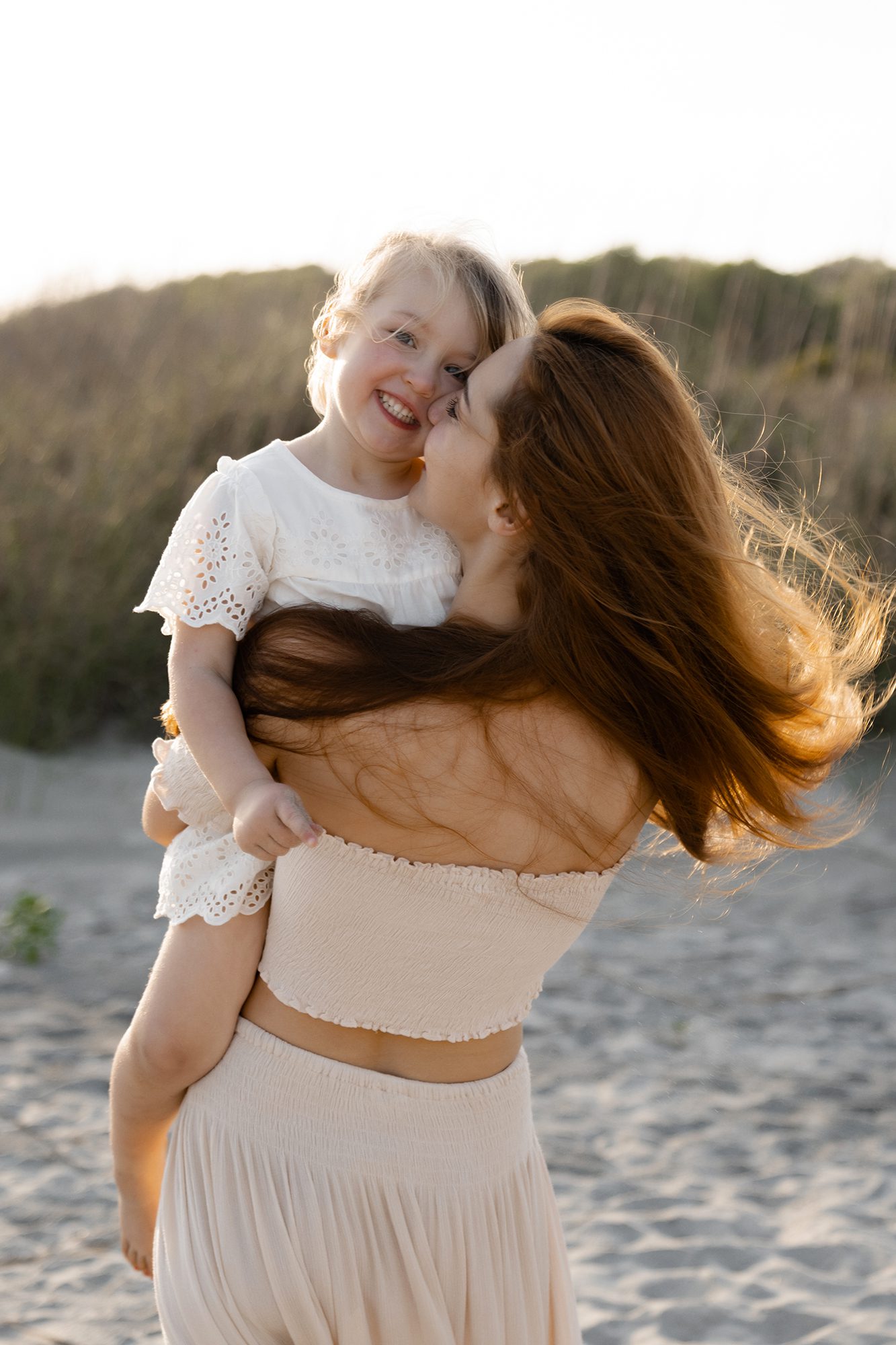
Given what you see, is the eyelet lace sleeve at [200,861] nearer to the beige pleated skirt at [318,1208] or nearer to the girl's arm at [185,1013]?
the girl's arm at [185,1013]

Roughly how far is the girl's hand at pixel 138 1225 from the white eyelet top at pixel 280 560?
29.6 inches

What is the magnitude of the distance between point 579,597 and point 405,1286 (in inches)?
31.4

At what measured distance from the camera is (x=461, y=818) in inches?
52.4

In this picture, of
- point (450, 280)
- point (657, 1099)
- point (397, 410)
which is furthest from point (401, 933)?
point (657, 1099)

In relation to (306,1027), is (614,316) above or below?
above

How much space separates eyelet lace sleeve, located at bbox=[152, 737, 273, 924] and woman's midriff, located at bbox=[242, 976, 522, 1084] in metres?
0.11

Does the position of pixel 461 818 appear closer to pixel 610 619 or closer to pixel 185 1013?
pixel 610 619

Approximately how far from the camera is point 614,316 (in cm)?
142

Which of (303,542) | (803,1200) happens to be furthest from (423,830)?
(803,1200)

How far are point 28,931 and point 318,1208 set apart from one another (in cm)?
348

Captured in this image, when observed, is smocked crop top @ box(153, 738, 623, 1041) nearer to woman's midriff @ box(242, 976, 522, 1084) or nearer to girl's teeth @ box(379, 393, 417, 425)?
woman's midriff @ box(242, 976, 522, 1084)

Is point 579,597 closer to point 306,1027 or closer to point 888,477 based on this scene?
point 306,1027

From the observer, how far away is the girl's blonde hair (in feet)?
5.99

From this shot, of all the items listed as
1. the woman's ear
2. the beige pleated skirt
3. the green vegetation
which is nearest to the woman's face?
the woman's ear
